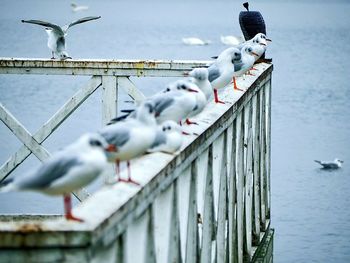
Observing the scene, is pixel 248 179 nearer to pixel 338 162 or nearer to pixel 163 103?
pixel 163 103

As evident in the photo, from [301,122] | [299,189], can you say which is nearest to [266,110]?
[299,189]

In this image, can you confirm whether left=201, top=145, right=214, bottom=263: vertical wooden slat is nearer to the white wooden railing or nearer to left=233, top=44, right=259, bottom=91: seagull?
the white wooden railing

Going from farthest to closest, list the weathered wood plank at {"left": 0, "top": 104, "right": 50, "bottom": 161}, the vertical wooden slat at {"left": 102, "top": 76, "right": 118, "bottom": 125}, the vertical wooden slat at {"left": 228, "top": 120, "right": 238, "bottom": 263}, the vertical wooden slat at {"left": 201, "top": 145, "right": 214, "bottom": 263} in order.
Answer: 1. the vertical wooden slat at {"left": 102, "top": 76, "right": 118, "bottom": 125}
2. the weathered wood plank at {"left": 0, "top": 104, "right": 50, "bottom": 161}
3. the vertical wooden slat at {"left": 228, "top": 120, "right": 238, "bottom": 263}
4. the vertical wooden slat at {"left": 201, "top": 145, "right": 214, "bottom": 263}

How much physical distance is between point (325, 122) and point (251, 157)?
24102 mm

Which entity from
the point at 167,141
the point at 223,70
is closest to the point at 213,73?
the point at 223,70

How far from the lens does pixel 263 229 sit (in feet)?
40.1

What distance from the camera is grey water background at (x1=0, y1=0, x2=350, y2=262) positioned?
19.7 metres

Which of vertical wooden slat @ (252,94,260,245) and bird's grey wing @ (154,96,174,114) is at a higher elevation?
bird's grey wing @ (154,96,174,114)

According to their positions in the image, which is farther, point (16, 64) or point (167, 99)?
point (16, 64)

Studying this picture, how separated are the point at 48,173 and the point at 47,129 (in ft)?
22.0

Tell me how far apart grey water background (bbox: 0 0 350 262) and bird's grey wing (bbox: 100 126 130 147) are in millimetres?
12229

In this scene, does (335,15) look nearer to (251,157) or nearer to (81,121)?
(81,121)

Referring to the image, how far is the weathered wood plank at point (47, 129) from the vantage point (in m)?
11.2

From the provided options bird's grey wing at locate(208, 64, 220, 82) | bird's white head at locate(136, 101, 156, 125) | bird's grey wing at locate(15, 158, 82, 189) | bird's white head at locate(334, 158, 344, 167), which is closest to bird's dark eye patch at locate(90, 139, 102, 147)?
bird's grey wing at locate(15, 158, 82, 189)
